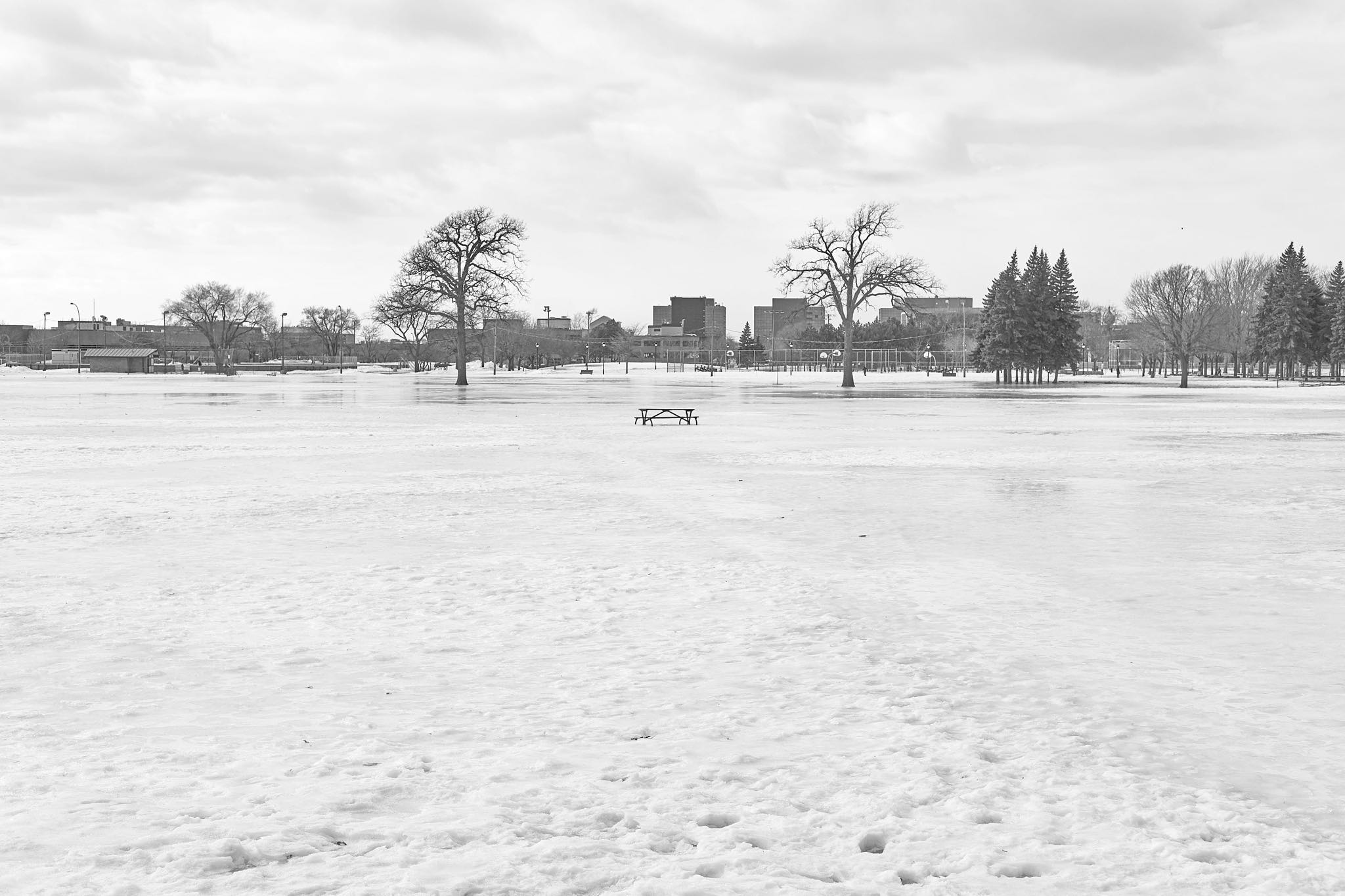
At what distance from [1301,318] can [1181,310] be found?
2007cm

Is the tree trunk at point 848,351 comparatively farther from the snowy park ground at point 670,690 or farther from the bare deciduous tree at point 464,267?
the snowy park ground at point 670,690

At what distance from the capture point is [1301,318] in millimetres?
95625

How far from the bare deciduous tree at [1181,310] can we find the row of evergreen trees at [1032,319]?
21.4ft

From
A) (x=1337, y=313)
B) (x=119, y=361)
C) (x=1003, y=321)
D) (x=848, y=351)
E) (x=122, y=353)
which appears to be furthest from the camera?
(x=122, y=353)

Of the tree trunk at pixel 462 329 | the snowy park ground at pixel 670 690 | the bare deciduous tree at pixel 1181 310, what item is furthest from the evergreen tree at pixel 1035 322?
the snowy park ground at pixel 670 690

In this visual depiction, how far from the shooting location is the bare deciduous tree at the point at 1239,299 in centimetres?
10856

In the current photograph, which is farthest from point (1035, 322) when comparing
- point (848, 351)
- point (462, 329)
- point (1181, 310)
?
point (462, 329)

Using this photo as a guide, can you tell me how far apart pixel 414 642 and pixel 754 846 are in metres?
3.94

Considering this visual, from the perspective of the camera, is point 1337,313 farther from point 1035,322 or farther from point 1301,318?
point 1035,322

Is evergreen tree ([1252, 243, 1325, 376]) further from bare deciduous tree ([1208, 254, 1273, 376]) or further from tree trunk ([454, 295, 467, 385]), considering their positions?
tree trunk ([454, 295, 467, 385])

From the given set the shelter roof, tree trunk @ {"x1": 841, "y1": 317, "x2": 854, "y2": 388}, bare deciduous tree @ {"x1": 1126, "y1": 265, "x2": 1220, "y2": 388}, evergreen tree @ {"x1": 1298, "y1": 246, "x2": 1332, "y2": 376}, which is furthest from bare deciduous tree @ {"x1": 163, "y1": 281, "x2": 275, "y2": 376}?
evergreen tree @ {"x1": 1298, "y1": 246, "x2": 1332, "y2": 376}

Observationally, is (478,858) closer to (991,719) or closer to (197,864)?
(197,864)

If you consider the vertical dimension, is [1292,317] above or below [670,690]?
above

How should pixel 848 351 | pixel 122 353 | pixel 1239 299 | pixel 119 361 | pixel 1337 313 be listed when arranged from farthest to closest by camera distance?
pixel 122 353
pixel 119 361
pixel 1239 299
pixel 1337 313
pixel 848 351
